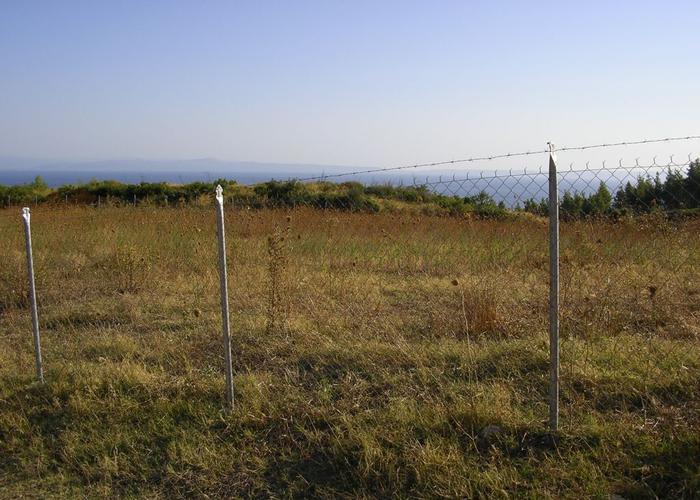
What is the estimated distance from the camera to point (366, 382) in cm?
409

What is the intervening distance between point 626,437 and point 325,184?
1946 centimetres

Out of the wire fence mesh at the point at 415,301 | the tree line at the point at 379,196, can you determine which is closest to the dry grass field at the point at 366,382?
the wire fence mesh at the point at 415,301

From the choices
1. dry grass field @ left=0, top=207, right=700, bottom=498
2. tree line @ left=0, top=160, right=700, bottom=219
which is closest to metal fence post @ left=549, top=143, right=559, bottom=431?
dry grass field @ left=0, top=207, right=700, bottom=498

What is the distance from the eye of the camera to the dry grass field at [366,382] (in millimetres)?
3127

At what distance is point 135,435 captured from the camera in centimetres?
377

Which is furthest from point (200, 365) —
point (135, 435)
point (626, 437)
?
point (626, 437)

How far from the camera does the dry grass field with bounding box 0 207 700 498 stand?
3.13 meters

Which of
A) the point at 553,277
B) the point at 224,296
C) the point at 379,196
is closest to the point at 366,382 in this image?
the point at 224,296

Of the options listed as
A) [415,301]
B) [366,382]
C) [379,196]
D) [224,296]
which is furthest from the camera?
[379,196]

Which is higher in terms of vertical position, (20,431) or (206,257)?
(206,257)

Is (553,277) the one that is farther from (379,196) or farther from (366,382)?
(379,196)

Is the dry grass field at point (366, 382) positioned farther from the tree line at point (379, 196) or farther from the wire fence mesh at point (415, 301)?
the tree line at point (379, 196)

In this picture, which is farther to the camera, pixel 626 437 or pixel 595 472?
pixel 626 437

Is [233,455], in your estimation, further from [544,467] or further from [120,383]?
[544,467]
